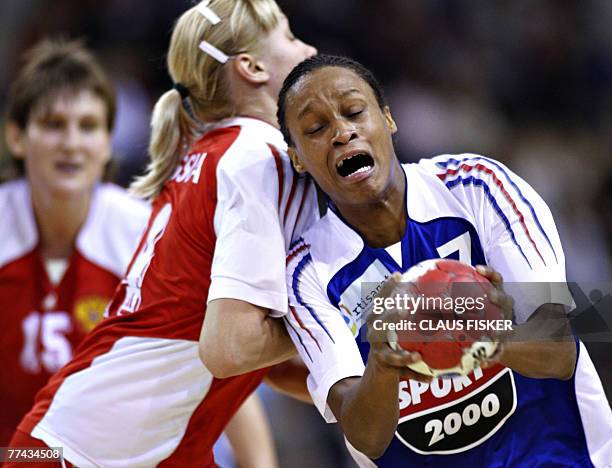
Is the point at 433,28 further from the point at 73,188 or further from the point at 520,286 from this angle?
the point at 520,286

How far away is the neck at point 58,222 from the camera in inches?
185

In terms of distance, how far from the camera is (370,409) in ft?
7.30

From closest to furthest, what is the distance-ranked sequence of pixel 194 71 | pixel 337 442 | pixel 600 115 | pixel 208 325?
pixel 208 325 < pixel 194 71 < pixel 337 442 < pixel 600 115

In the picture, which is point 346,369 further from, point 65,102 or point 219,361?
point 65,102

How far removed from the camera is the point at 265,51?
3119 millimetres

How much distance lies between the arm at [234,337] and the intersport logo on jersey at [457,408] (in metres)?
0.41

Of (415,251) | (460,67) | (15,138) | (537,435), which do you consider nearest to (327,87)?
(415,251)

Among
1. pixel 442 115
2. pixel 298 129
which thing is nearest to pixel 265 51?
pixel 298 129

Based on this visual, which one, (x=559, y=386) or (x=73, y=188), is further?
(x=73, y=188)

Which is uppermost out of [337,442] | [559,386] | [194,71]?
[194,71]

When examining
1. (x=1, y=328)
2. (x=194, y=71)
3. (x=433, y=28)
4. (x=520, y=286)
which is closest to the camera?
(x=520, y=286)

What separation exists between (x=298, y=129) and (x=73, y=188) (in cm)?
234

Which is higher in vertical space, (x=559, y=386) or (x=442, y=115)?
(x=442, y=115)

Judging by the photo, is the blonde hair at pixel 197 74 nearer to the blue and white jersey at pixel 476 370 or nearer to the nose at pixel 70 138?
the blue and white jersey at pixel 476 370
